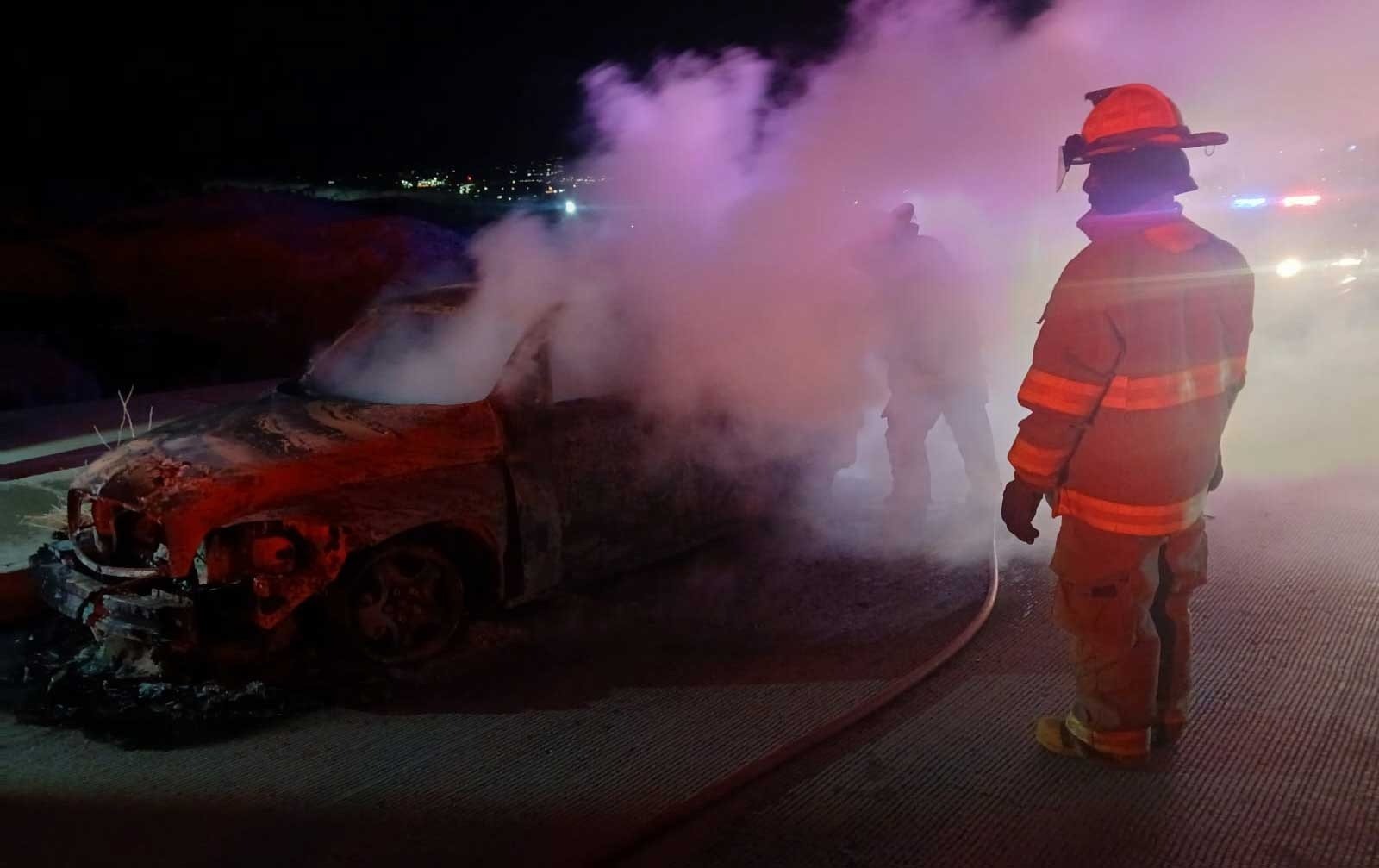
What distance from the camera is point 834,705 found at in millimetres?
3748

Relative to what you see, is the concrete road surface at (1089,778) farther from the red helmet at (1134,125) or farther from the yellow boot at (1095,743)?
the red helmet at (1134,125)

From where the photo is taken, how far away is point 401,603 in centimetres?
429

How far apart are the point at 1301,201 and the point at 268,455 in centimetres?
1047

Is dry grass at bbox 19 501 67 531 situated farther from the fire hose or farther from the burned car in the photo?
the fire hose

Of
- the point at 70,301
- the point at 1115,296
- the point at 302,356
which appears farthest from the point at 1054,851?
the point at 70,301

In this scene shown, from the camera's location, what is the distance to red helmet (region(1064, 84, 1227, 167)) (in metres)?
2.97

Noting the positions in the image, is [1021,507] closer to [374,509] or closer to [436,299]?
[374,509]

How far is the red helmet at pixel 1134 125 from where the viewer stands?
2967 mm

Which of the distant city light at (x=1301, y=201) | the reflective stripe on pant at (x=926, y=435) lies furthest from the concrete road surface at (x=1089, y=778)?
the distant city light at (x=1301, y=201)

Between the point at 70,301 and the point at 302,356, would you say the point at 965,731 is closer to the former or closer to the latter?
the point at 302,356

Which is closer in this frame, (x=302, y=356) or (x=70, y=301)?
(x=302, y=356)

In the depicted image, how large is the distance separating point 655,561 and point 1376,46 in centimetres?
794

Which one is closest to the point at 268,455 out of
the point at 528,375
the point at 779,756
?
the point at 528,375

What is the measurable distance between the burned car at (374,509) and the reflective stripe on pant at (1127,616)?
2.30 m
